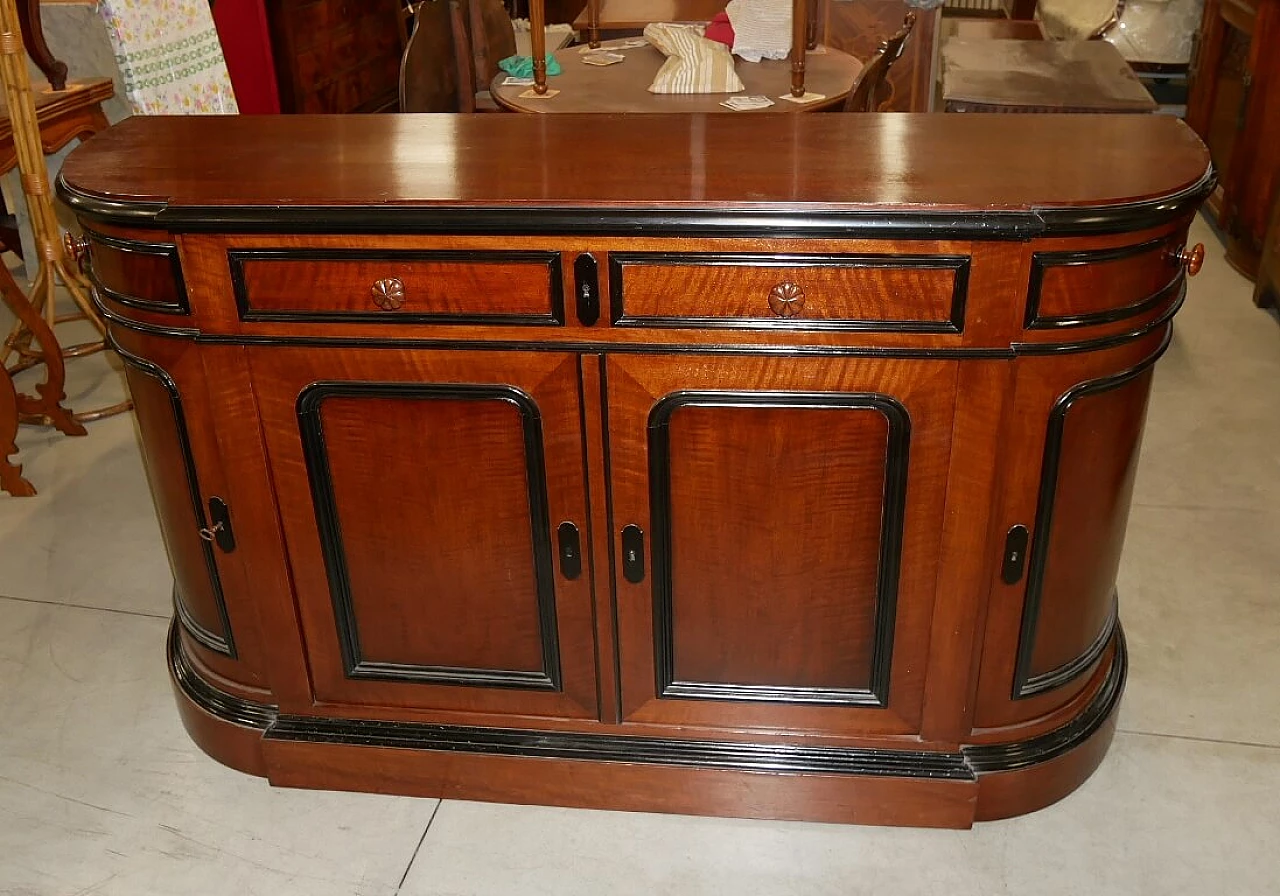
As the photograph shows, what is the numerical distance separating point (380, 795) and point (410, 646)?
30 cm

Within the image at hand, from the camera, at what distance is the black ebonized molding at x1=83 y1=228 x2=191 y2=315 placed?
165 cm

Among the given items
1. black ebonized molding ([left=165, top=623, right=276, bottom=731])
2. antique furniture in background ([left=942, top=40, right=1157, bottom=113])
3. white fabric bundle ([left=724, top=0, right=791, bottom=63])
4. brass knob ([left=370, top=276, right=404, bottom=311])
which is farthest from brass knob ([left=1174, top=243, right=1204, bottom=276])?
white fabric bundle ([left=724, top=0, right=791, bottom=63])

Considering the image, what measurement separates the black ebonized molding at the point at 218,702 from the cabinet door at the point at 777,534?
639 mm

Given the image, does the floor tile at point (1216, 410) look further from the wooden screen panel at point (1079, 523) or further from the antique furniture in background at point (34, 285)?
the antique furniture in background at point (34, 285)

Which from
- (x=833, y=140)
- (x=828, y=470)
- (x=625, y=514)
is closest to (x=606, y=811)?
(x=625, y=514)

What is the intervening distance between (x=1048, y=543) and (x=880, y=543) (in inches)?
10.0

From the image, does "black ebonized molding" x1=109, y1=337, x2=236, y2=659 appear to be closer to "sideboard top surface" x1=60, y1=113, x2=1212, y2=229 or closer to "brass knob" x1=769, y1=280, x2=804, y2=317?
"sideboard top surface" x1=60, y1=113, x2=1212, y2=229

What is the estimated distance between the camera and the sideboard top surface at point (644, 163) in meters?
1.56

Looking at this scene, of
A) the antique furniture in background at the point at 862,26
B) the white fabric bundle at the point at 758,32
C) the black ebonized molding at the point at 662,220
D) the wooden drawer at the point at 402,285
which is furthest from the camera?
the antique furniture in background at the point at 862,26

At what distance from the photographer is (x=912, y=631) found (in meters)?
1.79

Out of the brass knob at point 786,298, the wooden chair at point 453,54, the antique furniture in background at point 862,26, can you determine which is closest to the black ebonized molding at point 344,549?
the brass knob at point 786,298

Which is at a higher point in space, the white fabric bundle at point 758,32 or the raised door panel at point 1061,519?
the white fabric bundle at point 758,32

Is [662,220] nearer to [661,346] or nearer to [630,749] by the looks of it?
[661,346]

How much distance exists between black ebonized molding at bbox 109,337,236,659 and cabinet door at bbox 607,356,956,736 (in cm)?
67
